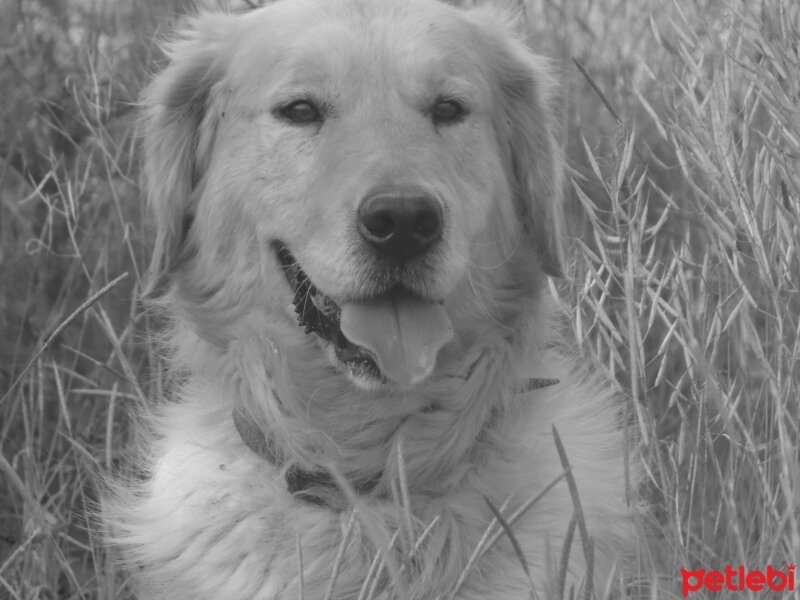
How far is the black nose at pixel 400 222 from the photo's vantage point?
251 centimetres

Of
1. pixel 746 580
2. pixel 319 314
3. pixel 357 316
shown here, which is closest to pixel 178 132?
pixel 319 314

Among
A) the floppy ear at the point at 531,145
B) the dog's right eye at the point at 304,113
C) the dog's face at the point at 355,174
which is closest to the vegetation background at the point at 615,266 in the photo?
the floppy ear at the point at 531,145

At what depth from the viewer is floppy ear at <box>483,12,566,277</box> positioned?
124 inches

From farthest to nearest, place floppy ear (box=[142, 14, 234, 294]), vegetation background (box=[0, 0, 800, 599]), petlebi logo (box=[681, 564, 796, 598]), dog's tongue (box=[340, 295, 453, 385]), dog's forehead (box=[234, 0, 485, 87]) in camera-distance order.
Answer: floppy ear (box=[142, 14, 234, 294]) → dog's forehead (box=[234, 0, 485, 87]) → dog's tongue (box=[340, 295, 453, 385]) → vegetation background (box=[0, 0, 800, 599]) → petlebi logo (box=[681, 564, 796, 598])

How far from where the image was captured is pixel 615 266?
255 centimetres

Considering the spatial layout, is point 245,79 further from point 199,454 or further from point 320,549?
point 320,549

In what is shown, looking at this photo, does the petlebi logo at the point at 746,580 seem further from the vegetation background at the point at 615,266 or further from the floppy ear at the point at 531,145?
the floppy ear at the point at 531,145

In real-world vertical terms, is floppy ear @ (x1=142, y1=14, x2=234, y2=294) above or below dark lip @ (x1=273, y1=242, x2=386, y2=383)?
above

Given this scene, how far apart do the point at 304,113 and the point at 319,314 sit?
0.55 m

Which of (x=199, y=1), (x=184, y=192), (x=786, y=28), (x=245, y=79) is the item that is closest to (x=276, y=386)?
(x=184, y=192)

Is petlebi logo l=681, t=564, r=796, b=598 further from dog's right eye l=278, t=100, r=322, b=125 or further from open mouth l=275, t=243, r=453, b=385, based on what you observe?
dog's right eye l=278, t=100, r=322, b=125

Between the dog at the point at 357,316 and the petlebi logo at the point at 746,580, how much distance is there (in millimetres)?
526

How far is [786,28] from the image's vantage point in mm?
2553

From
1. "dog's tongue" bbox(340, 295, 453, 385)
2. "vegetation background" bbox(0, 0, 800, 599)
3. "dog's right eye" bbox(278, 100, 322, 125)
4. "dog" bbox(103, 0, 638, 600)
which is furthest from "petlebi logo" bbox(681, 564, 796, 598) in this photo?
"dog's right eye" bbox(278, 100, 322, 125)
